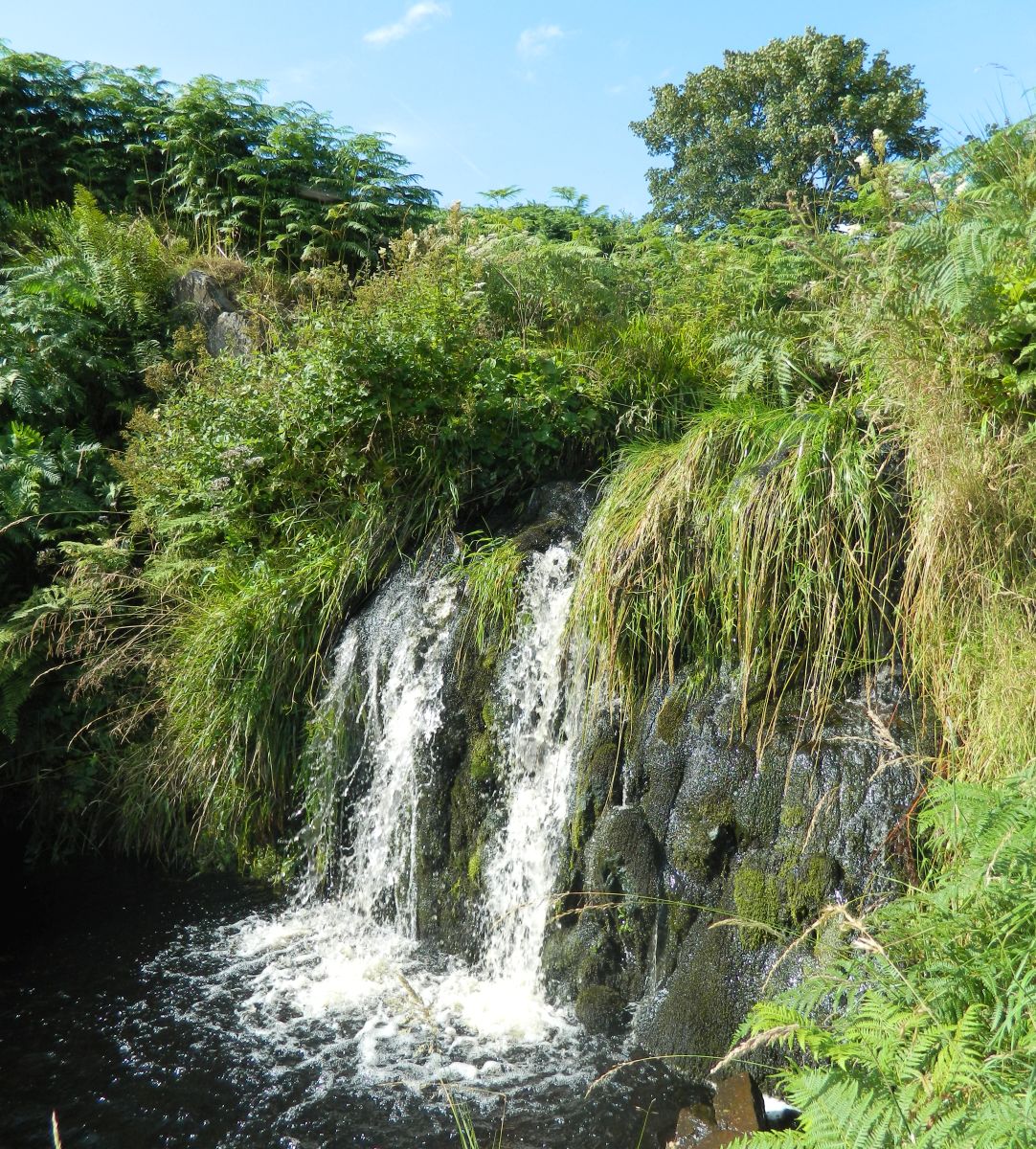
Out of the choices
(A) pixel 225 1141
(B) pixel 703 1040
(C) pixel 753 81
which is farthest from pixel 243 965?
(C) pixel 753 81

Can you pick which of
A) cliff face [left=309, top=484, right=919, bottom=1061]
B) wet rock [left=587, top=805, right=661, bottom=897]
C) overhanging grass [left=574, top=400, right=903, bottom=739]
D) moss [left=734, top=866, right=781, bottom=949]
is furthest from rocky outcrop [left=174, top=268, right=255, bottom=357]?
moss [left=734, top=866, right=781, bottom=949]

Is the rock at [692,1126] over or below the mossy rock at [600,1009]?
below

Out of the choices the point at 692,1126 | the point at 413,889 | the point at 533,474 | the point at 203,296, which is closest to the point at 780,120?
the point at 203,296

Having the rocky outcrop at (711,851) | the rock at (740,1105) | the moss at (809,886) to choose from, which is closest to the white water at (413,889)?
the rocky outcrop at (711,851)

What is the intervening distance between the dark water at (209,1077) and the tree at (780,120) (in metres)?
14.6

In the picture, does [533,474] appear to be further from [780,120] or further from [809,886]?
[780,120]

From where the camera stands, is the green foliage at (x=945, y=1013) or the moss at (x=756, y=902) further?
the moss at (x=756, y=902)

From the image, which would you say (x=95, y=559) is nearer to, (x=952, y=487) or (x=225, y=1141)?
(x=225, y=1141)

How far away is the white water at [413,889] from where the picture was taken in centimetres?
369

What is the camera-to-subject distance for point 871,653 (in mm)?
3826

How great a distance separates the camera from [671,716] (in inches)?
158

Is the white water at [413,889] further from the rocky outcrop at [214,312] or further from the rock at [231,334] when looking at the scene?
the rocky outcrop at [214,312]

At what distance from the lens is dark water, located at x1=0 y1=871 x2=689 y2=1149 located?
3217mm

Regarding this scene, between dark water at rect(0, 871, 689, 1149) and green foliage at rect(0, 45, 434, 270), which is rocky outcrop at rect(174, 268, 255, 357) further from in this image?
dark water at rect(0, 871, 689, 1149)
